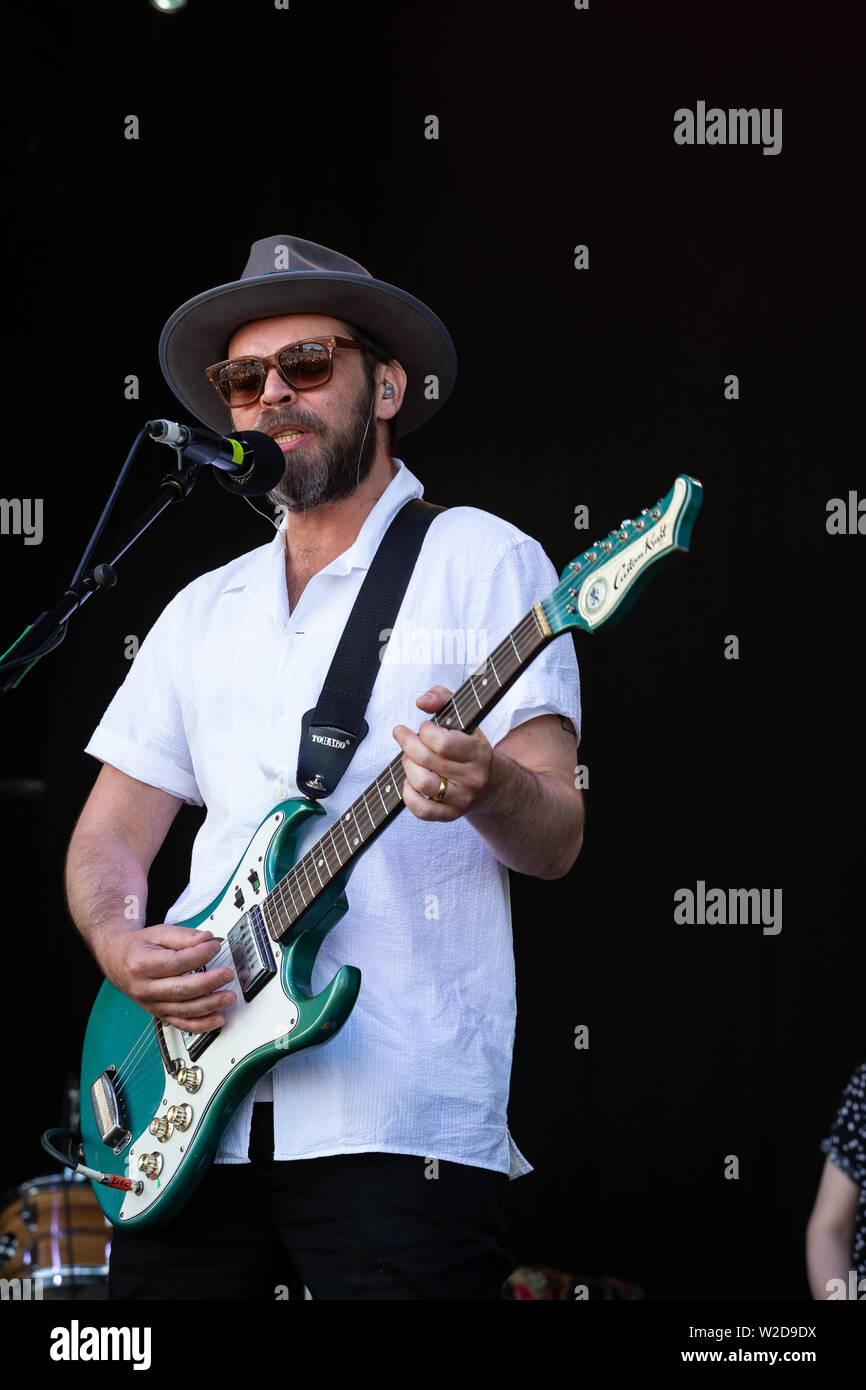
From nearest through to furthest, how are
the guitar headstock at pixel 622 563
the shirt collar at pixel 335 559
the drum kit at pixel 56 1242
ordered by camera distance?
the guitar headstock at pixel 622 563 < the shirt collar at pixel 335 559 < the drum kit at pixel 56 1242

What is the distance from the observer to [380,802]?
1.89 metres

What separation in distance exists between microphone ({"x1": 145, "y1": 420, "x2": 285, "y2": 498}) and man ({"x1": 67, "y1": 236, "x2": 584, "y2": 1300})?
10.1 inches

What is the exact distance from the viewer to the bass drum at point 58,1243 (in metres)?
3.14

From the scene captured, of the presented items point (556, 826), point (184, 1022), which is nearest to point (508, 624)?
point (556, 826)

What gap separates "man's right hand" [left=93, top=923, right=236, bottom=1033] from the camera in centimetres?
201

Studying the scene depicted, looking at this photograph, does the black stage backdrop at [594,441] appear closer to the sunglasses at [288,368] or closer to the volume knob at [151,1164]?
the sunglasses at [288,368]

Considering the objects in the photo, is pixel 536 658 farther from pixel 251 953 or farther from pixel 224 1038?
pixel 224 1038

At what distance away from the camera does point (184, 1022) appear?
203cm

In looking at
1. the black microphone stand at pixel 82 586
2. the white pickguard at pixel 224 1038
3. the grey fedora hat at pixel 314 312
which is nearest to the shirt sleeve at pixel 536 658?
the white pickguard at pixel 224 1038

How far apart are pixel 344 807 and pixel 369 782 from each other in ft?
0.17

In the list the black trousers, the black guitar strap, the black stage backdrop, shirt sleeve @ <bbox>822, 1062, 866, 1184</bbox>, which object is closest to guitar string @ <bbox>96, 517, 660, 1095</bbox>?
the black guitar strap

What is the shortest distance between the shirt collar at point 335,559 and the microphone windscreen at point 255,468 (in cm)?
24

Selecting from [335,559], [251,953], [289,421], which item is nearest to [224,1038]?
[251,953]
